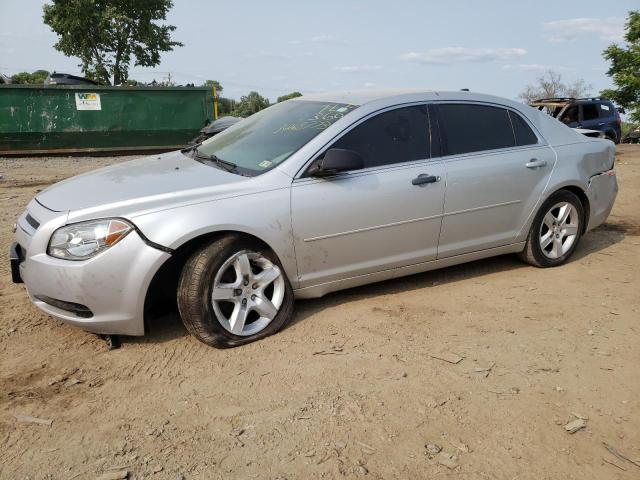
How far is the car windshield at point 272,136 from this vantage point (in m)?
3.95

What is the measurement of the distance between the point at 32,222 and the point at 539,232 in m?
3.87

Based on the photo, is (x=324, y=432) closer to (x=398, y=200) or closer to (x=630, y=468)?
(x=630, y=468)

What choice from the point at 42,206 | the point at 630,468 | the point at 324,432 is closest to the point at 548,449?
the point at 630,468

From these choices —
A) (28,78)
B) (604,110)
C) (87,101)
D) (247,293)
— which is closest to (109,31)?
(28,78)

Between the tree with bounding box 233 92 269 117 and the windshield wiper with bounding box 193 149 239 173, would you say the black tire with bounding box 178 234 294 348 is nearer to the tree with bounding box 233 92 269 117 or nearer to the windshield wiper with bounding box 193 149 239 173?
the windshield wiper with bounding box 193 149 239 173

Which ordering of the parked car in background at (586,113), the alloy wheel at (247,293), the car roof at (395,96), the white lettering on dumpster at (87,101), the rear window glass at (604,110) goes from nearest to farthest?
the alloy wheel at (247,293)
the car roof at (395,96)
the white lettering on dumpster at (87,101)
the parked car in background at (586,113)
the rear window glass at (604,110)

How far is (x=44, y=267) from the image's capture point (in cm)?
334

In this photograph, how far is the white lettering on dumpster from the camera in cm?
1398

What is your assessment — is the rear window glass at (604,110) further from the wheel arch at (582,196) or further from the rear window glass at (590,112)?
the wheel arch at (582,196)

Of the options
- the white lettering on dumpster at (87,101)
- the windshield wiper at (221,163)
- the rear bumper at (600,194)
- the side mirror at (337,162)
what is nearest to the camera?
the side mirror at (337,162)

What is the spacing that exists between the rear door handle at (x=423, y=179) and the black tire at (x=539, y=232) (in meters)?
1.19

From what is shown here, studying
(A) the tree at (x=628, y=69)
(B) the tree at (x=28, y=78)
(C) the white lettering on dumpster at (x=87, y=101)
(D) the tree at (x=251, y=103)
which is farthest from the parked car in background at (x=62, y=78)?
(A) the tree at (x=628, y=69)

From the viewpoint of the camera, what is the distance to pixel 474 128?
4.51m

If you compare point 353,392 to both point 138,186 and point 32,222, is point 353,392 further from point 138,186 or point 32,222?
point 32,222
